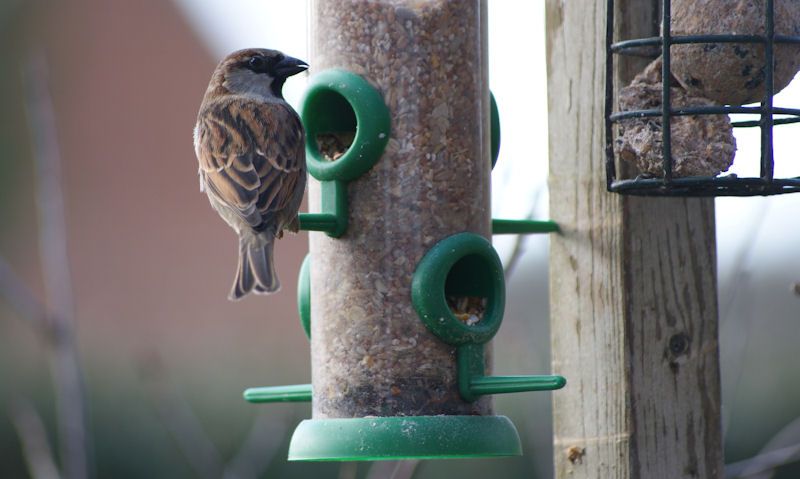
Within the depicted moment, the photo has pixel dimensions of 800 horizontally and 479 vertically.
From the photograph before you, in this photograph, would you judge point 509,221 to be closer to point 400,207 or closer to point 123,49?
point 400,207

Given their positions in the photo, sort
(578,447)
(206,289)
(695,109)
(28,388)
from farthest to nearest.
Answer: (206,289) < (28,388) < (578,447) < (695,109)

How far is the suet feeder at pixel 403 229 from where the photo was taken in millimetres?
4367

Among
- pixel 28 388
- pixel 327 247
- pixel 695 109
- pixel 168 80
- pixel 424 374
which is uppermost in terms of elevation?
pixel 168 80

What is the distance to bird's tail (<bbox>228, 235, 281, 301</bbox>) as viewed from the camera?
4965 mm

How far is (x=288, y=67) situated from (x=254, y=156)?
0.46 meters

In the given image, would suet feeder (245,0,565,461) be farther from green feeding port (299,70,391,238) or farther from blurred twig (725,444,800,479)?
blurred twig (725,444,800,479)

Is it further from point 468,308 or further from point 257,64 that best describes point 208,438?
point 468,308

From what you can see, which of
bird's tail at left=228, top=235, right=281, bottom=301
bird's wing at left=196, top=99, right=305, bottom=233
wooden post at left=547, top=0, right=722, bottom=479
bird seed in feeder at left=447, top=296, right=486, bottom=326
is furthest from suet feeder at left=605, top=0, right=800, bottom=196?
bird's tail at left=228, top=235, right=281, bottom=301

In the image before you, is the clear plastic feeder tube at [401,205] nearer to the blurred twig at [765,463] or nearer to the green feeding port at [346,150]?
the green feeding port at [346,150]

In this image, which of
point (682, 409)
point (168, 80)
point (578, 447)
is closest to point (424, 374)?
point (578, 447)

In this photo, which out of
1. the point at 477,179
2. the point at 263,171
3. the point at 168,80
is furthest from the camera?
the point at 168,80

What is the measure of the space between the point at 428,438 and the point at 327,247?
2.53 ft

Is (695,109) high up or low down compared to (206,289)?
up

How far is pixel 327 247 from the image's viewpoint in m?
4.57
